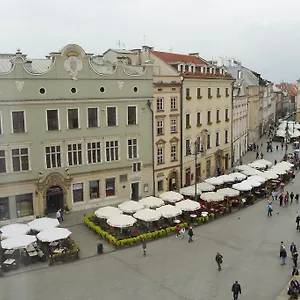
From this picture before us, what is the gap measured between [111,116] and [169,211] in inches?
327

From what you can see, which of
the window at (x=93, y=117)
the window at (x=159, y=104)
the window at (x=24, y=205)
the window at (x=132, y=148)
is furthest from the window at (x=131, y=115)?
the window at (x=24, y=205)

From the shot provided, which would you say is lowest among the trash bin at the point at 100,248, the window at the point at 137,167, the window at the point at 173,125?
the trash bin at the point at 100,248

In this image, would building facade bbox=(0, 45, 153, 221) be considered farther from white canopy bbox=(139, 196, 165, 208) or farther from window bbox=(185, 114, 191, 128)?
window bbox=(185, 114, 191, 128)

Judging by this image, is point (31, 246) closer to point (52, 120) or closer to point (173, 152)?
point (52, 120)

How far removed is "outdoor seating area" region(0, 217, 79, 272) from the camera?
19.3m

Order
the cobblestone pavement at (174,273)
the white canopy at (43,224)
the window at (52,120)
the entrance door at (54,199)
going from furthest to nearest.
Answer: the entrance door at (54,199)
the window at (52,120)
the white canopy at (43,224)
the cobblestone pavement at (174,273)

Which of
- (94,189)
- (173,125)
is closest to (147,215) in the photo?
(94,189)

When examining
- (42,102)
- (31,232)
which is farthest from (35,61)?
(31,232)

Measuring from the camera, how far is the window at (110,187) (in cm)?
2914

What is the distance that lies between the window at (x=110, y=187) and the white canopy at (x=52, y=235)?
8391mm

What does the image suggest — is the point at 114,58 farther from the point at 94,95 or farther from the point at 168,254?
the point at 168,254

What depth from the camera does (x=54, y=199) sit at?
2712 centimetres

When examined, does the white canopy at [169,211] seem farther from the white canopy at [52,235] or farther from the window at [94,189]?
the white canopy at [52,235]

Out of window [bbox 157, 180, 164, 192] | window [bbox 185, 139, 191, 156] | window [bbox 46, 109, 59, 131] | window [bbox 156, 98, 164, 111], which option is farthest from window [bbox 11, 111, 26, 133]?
window [bbox 185, 139, 191, 156]
